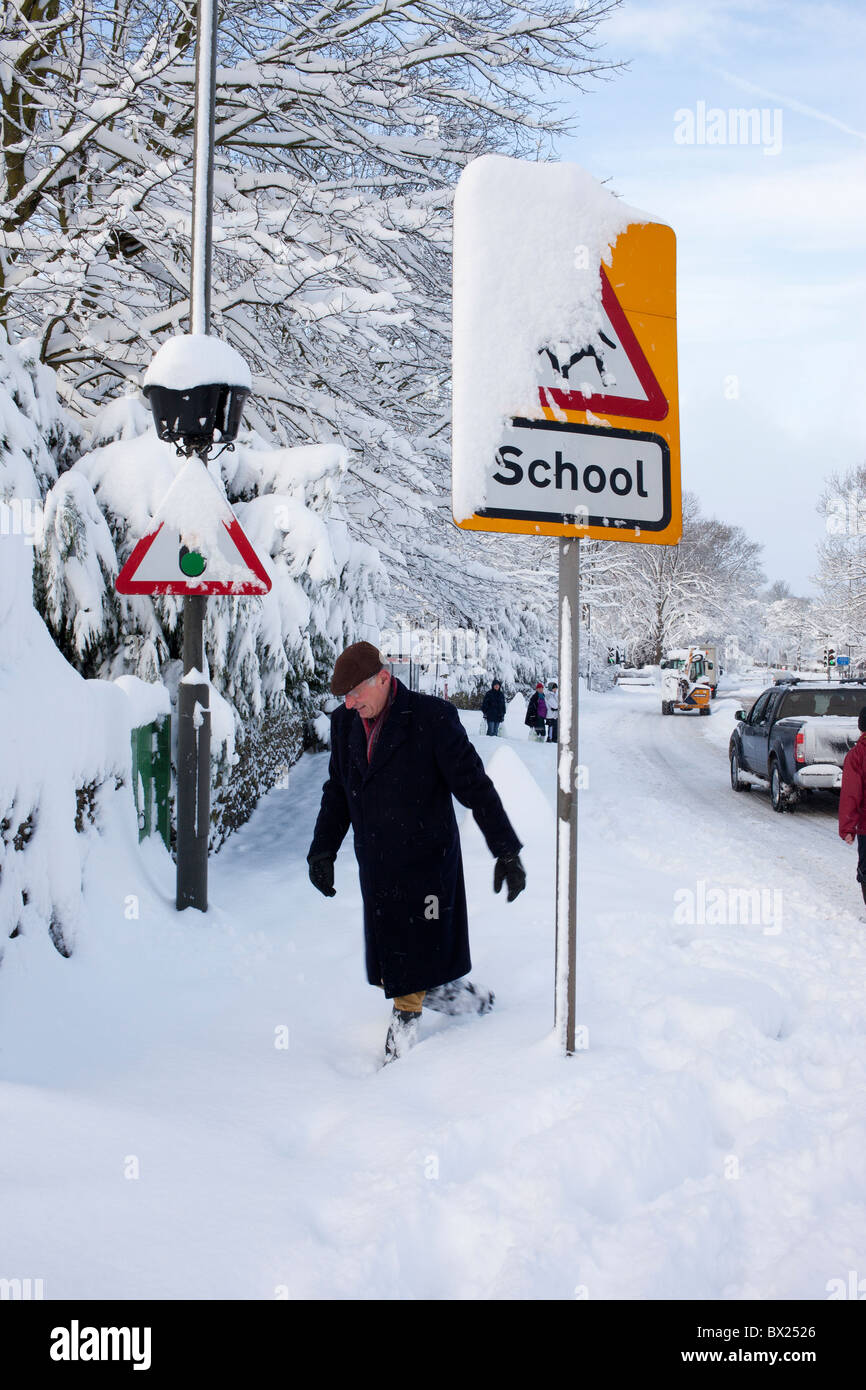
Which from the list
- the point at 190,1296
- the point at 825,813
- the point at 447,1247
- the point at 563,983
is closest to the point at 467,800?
the point at 563,983

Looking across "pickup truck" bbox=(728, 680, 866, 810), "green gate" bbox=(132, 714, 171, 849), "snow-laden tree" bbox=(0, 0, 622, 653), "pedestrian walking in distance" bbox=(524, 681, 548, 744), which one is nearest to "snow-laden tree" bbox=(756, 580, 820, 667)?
"pedestrian walking in distance" bbox=(524, 681, 548, 744)

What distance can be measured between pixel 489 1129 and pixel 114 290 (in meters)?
6.87

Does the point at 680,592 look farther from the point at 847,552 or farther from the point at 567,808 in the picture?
the point at 567,808

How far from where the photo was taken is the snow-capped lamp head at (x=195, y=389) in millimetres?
5531

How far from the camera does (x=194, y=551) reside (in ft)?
17.8

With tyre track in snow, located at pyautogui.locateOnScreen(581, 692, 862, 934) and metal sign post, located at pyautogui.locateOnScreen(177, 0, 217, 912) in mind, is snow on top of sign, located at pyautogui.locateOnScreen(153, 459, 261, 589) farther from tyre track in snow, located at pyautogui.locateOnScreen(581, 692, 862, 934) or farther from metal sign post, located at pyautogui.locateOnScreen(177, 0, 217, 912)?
tyre track in snow, located at pyautogui.locateOnScreen(581, 692, 862, 934)

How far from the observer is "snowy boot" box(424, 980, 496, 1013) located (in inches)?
171

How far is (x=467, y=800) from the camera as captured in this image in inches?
155

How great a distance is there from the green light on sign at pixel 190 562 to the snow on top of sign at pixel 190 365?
3.05ft

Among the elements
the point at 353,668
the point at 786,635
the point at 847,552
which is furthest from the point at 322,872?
the point at 786,635

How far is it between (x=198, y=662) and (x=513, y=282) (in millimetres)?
3257

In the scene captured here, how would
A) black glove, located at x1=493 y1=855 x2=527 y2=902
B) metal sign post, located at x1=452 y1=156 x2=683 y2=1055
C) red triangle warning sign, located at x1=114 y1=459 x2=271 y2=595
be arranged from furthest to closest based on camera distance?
red triangle warning sign, located at x1=114 y1=459 x2=271 y2=595
black glove, located at x1=493 y1=855 x2=527 y2=902
metal sign post, located at x1=452 y1=156 x2=683 y2=1055

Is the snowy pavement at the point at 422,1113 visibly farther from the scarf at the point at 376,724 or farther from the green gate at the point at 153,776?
the scarf at the point at 376,724

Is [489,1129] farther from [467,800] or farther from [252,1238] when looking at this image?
[467,800]
